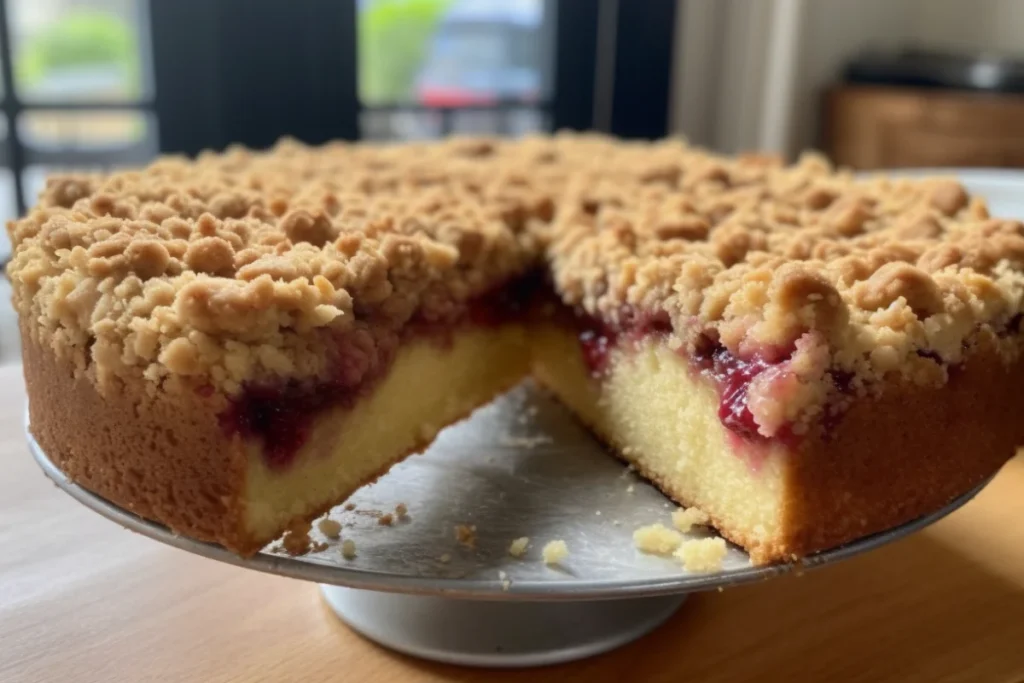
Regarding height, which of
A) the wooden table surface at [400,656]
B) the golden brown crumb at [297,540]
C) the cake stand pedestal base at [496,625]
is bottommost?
the wooden table surface at [400,656]

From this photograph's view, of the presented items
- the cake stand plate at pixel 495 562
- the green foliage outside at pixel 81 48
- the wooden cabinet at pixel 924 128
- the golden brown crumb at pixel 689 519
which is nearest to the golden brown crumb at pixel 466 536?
the cake stand plate at pixel 495 562

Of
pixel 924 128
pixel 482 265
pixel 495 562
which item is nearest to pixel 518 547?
pixel 495 562

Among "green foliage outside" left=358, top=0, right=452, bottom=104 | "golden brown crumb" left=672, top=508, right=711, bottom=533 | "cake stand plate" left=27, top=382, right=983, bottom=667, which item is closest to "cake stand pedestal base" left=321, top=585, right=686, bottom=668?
"cake stand plate" left=27, top=382, right=983, bottom=667

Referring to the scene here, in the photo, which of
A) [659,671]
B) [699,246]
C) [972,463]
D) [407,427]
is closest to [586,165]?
[699,246]

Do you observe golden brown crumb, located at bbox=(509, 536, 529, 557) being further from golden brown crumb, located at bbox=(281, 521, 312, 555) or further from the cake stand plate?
golden brown crumb, located at bbox=(281, 521, 312, 555)

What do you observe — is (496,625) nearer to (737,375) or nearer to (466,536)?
(466,536)

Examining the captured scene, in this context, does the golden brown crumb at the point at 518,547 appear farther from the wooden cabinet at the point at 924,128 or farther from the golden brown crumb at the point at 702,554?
the wooden cabinet at the point at 924,128
